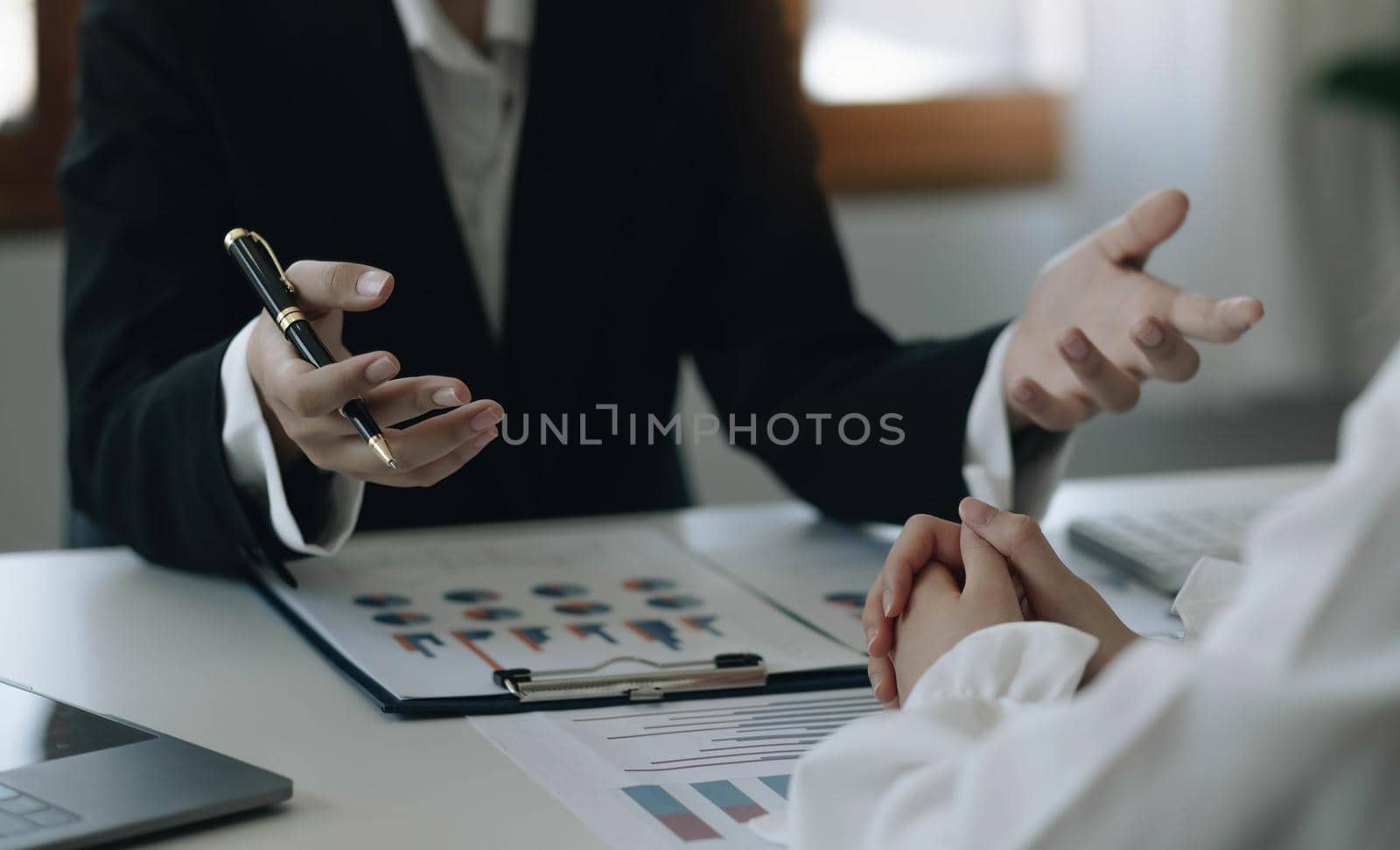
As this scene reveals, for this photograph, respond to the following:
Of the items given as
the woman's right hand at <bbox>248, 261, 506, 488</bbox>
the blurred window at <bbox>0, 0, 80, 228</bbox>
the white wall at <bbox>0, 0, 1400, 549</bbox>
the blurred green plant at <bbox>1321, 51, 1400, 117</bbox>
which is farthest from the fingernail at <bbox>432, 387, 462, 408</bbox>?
the blurred green plant at <bbox>1321, 51, 1400, 117</bbox>

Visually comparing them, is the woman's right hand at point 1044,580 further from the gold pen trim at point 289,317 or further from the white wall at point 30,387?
the white wall at point 30,387

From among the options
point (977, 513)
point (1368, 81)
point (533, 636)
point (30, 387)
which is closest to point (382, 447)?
point (533, 636)

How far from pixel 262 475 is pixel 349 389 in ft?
0.52

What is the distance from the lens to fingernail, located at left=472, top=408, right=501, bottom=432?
58 centimetres

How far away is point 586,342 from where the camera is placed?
89 cm

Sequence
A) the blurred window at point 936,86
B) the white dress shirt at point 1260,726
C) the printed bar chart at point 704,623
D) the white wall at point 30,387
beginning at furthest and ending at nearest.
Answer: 1. the blurred window at point 936,86
2. the white wall at point 30,387
3. the printed bar chart at point 704,623
4. the white dress shirt at point 1260,726

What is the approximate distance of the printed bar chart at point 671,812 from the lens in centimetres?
44

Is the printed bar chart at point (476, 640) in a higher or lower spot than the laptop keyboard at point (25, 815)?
lower

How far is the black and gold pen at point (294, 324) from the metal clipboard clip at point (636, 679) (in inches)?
3.9

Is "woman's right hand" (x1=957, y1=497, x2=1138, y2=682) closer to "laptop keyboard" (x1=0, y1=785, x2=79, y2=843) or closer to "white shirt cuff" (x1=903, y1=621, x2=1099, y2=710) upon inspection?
"white shirt cuff" (x1=903, y1=621, x2=1099, y2=710)

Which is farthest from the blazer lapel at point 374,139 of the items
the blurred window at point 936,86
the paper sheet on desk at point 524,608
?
the blurred window at point 936,86

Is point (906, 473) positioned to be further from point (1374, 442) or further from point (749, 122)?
point (1374, 442)

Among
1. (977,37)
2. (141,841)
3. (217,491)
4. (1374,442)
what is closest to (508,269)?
(217,491)

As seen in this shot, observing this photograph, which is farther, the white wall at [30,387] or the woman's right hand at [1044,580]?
the white wall at [30,387]
